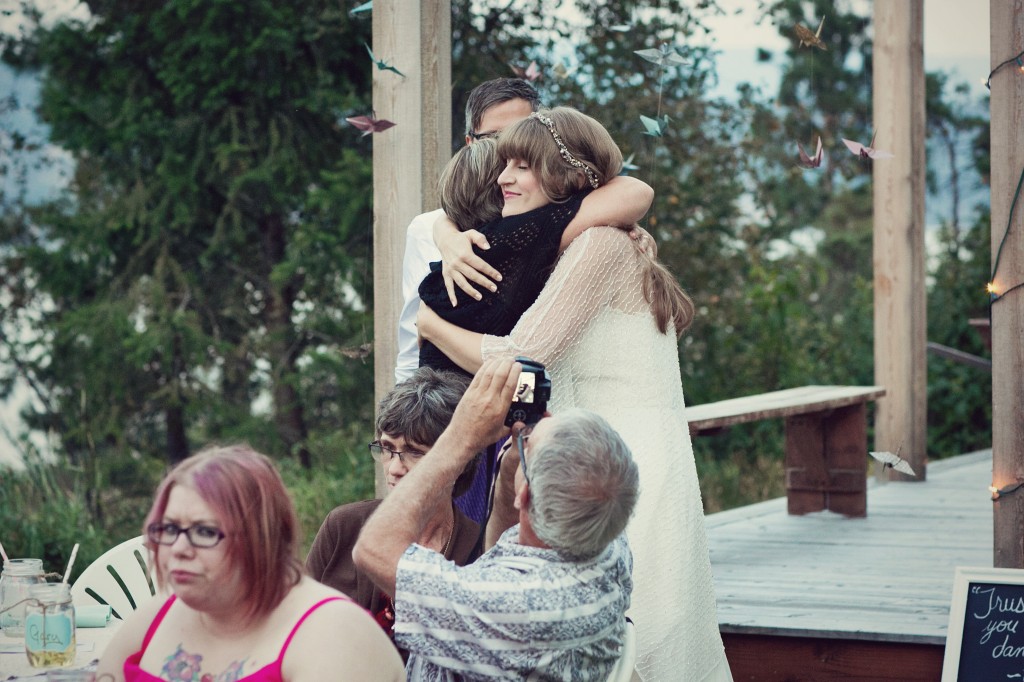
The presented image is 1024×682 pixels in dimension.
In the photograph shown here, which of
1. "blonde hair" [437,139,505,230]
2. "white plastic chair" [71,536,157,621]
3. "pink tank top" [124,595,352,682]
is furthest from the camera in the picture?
"white plastic chair" [71,536,157,621]

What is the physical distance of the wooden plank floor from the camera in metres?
3.59

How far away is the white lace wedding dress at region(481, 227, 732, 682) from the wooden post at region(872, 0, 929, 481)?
13.8 ft

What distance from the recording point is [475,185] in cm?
257

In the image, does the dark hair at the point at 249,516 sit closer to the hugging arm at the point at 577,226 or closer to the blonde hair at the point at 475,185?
the hugging arm at the point at 577,226

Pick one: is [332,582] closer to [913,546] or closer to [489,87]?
[489,87]

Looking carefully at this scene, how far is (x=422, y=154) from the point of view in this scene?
3279 mm

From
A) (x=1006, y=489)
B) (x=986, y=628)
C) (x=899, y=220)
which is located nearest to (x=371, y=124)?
(x=1006, y=489)

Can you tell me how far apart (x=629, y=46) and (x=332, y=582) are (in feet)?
20.1

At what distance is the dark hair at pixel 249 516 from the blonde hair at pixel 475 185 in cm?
96

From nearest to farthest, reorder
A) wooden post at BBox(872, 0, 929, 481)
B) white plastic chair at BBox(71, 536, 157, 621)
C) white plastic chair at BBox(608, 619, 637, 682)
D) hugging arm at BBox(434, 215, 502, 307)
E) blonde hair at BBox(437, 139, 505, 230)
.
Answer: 1. white plastic chair at BBox(608, 619, 637, 682)
2. hugging arm at BBox(434, 215, 502, 307)
3. blonde hair at BBox(437, 139, 505, 230)
4. white plastic chair at BBox(71, 536, 157, 621)
5. wooden post at BBox(872, 0, 929, 481)

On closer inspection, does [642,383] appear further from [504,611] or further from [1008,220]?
[1008,220]

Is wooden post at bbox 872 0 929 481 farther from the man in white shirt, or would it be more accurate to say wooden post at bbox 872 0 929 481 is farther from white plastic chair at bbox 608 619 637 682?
white plastic chair at bbox 608 619 637 682

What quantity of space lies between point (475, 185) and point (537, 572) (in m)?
1.02

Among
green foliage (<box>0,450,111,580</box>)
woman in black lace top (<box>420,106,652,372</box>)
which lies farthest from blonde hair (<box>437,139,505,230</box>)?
green foliage (<box>0,450,111,580</box>)
